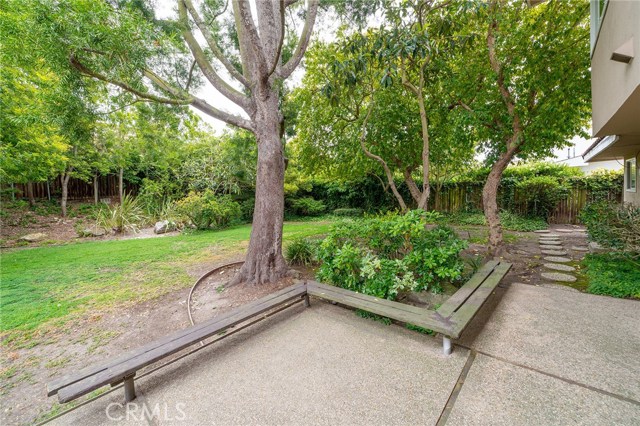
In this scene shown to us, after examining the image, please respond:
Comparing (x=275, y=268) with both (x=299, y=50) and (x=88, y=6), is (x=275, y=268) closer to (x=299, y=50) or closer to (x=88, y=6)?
(x=299, y=50)

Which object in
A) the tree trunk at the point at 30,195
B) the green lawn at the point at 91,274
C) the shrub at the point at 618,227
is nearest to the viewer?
the green lawn at the point at 91,274

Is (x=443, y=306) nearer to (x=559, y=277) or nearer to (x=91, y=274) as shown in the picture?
(x=559, y=277)

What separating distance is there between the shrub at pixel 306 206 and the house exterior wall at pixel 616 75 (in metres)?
10.7

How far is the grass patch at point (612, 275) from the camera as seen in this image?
3484mm

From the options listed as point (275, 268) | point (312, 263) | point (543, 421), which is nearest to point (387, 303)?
point (543, 421)

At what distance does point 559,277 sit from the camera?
14.0ft

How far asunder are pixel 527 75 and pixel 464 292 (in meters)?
5.29

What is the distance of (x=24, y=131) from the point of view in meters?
6.67

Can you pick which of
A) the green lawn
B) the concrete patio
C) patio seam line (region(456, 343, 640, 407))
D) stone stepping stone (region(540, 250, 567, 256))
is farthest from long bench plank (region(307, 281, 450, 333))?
stone stepping stone (region(540, 250, 567, 256))

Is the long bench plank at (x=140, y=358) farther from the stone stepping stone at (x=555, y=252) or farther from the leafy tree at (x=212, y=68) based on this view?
the stone stepping stone at (x=555, y=252)

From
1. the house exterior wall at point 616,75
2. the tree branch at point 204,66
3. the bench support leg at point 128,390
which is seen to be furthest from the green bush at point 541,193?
the bench support leg at point 128,390
